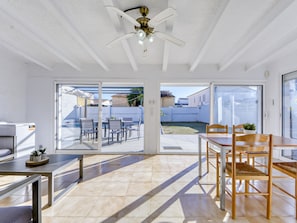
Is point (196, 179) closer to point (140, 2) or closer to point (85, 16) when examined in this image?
point (140, 2)

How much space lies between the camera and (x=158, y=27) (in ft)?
9.29

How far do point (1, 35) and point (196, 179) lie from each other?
4.05 metres

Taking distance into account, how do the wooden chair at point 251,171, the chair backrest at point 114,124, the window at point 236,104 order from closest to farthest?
1. the wooden chair at point 251,171
2. the window at point 236,104
3. the chair backrest at point 114,124

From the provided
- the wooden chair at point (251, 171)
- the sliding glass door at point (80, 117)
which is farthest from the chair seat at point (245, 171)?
the sliding glass door at point (80, 117)

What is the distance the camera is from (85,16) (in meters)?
2.48

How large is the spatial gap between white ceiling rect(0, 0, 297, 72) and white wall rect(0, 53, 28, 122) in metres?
0.49

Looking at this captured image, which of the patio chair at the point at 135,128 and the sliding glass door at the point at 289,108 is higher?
the sliding glass door at the point at 289,108

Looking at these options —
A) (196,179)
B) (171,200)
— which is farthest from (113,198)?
(196,179)

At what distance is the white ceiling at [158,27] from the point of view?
218 cm

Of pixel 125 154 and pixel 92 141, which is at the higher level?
pixel 92 141

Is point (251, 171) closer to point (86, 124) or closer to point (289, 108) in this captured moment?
point (289, 108)

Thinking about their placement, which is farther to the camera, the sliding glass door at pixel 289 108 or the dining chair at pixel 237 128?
the sliding glass door at pixel 289 108

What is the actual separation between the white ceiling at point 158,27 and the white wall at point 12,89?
49cm

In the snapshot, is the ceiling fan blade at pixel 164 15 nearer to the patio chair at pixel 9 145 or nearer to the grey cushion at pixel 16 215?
the grey cushion at pixel 16 215
